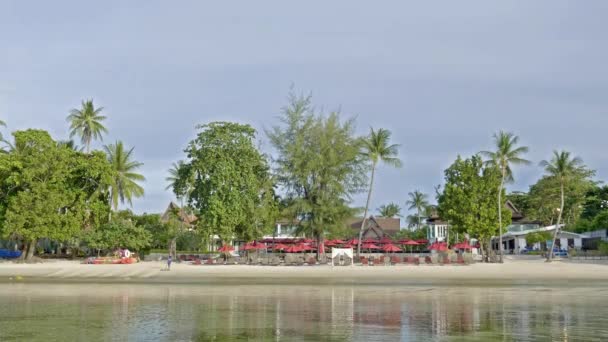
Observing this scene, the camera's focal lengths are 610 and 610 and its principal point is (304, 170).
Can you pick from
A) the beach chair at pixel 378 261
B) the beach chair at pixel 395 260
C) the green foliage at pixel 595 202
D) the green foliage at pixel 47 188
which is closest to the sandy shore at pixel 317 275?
the beach chair at pixel 378 261

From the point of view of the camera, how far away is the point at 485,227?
186ft

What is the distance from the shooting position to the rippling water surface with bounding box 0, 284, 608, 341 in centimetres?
1516

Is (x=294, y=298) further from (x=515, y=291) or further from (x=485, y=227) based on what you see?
(x=485, y=227)

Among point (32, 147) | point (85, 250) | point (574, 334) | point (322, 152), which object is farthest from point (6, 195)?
point (574, 334)

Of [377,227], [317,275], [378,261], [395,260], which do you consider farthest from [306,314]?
[377,227]

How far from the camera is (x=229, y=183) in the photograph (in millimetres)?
55500

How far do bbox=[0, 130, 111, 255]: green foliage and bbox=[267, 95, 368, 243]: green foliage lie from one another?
1739 cm

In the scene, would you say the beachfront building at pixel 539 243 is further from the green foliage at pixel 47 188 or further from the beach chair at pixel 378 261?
the green foliage at pixel 47 188

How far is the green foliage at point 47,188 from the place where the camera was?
5306 centimetres

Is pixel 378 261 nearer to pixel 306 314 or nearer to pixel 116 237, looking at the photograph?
pixel 116 237

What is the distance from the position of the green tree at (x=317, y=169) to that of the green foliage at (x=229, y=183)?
2950 mm

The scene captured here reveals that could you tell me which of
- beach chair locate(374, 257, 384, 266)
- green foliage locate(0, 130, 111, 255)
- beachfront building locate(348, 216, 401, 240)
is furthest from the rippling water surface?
beachfront building locate(348, 216, 401, 240)

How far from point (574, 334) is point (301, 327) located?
6899mm

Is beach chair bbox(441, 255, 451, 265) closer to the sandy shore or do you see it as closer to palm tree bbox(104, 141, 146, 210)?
the sandy shore
